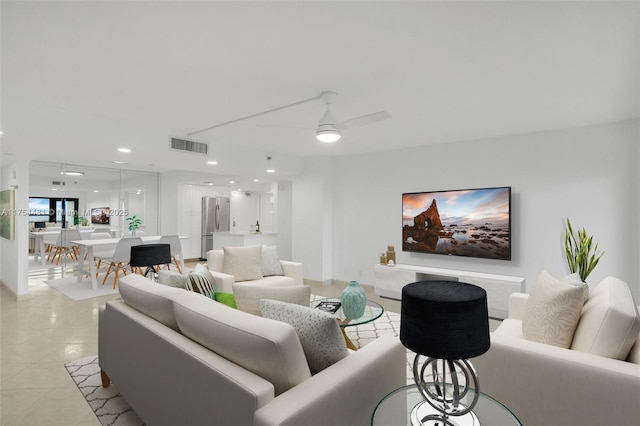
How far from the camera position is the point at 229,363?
1498mm

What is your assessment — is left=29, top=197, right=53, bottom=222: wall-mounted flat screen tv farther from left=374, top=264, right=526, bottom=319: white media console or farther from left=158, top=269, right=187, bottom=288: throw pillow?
left=374, top=264, right=526, bottom=319: white media console

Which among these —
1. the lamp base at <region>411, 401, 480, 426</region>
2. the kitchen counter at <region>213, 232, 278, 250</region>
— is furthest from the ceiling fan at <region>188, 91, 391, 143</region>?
the kitchen counter at <region>213, 232, 278, 250</region>

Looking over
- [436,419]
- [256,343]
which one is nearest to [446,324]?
[436,419]

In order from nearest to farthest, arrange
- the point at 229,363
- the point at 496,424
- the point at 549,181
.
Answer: the point at 496,424 < the point at 229,363 < the point at 549,181

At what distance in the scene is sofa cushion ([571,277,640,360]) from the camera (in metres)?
1.64

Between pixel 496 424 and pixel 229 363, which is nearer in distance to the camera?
pixel 496 424

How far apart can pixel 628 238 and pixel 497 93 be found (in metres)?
2.47

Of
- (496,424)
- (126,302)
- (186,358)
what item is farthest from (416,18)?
(126,302)

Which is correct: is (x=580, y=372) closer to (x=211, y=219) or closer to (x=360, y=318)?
(x=360, y=318)

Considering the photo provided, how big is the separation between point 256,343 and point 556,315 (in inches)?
67.1

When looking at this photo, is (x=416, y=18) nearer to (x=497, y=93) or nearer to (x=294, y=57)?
(x=294, y=57)

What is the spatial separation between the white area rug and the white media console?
440cm

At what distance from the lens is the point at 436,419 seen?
1.38 metres

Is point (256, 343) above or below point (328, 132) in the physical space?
below
